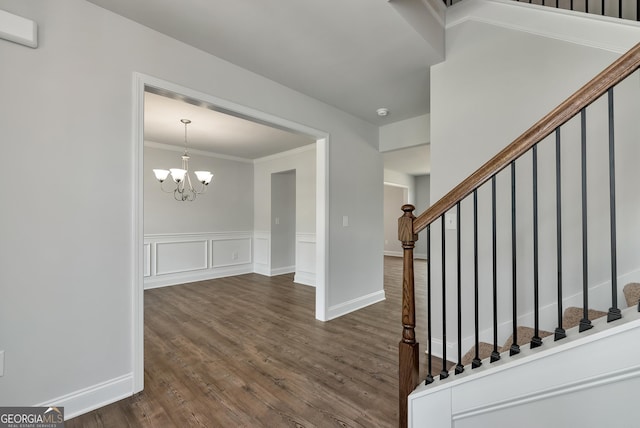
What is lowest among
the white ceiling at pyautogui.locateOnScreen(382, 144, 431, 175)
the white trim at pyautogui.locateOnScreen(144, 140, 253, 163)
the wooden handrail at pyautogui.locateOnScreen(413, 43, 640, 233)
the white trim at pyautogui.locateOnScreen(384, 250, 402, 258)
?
the white trim at pyautogui.locateOnScreen(384, 250, 402, 258)

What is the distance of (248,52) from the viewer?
89.4 inches

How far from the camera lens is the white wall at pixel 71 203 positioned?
4.96 ft

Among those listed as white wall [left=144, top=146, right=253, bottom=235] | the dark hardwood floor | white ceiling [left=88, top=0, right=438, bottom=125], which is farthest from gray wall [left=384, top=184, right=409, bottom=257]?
white ceiling [left=88, top=0, right=438, bottom=125]

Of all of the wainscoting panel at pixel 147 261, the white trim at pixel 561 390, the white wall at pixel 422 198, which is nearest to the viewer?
the white trim at pixel 561 390

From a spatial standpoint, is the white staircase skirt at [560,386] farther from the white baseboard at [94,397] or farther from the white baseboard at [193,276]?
the white baseboard at [193,276]

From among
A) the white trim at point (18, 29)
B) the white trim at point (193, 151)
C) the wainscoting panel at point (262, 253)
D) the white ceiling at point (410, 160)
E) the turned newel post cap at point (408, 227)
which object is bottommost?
the wainscoting panel at point (262, 253)

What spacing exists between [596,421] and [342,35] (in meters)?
2.39

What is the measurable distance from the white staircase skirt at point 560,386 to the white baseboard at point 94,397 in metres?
1.89

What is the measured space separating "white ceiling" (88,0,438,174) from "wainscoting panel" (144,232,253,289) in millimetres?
2351

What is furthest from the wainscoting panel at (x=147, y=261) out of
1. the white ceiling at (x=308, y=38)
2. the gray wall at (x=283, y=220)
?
the white ceiling at (x=308, y=38)

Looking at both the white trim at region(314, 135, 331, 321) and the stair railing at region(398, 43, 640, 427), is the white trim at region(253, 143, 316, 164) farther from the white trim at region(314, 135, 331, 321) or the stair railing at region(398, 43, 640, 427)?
the stair railing at region(398, 43, 640, 427)

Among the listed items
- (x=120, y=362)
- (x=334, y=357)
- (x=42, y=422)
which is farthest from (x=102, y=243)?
(x=334, y=357)

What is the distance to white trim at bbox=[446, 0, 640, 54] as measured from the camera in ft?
5.91

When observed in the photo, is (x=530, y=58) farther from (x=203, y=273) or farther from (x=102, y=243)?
(x=203, y=273)
